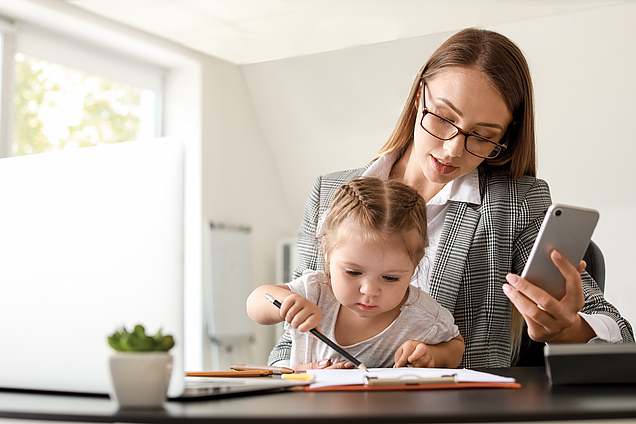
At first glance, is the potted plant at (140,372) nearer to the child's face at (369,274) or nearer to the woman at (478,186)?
the child's face at (369,274)

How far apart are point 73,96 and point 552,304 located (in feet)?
9.96

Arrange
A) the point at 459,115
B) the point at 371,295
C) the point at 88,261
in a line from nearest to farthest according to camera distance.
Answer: the point at 88,261
the point at 371,295
the point at 459,115

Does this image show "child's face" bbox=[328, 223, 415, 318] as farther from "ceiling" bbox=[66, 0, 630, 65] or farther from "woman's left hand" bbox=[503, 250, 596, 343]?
"ceiling" bbox=[66, 0, 630, 65]

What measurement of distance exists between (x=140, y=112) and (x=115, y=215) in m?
3.31

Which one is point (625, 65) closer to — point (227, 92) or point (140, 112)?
point (227, 92)

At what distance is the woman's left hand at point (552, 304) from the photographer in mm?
969

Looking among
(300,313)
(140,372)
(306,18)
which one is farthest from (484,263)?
(306,18)

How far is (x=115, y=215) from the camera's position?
0.64 m

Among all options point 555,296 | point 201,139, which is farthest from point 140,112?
point 555,296

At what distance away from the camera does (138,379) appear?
54cm

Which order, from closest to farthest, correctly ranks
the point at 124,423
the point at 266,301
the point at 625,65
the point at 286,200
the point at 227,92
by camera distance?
the point at 124,423 < the point at 266,301 < the point at 625,65 < the point at 227,92 < the point at 286,200

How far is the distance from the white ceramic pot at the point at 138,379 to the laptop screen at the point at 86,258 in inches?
1.4

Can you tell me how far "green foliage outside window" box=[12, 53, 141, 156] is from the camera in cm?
303

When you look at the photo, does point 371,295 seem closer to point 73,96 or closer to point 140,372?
point 140,372
